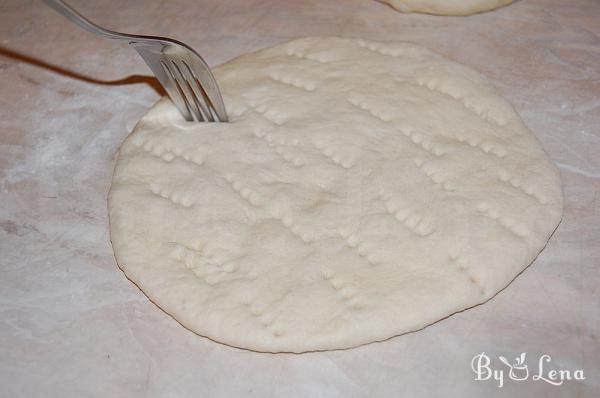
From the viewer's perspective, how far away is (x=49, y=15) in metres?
2.15

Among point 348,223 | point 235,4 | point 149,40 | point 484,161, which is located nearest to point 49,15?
point 235,4

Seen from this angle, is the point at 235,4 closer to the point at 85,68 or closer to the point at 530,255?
the point at 85,68

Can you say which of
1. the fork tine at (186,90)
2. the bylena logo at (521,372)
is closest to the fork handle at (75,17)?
the fork tine at (186,90)

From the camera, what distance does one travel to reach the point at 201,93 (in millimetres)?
1685

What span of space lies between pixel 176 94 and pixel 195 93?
5 centimetres

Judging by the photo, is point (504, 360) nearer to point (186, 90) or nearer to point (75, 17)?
point (186, 90)

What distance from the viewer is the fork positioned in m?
1.56

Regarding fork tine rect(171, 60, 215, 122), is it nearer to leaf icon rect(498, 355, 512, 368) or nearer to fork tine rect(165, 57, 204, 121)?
fork tine rect(165, 57, 204, 121)

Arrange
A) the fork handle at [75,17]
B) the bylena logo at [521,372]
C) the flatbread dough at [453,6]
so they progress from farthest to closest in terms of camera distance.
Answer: the flatbread dough at [453,6]
the fork handle at [75,17]
the bylena logo at [521,372]

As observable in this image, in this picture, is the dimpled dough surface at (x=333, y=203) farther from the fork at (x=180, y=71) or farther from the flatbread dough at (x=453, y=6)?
the flatbread dough at (x=453, y=6)

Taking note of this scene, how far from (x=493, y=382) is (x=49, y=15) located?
1.70m

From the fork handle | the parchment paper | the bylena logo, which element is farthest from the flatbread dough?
the bylena logo

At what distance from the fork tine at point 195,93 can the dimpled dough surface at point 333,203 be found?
46 millimetres

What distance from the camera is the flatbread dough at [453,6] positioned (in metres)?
2.01
